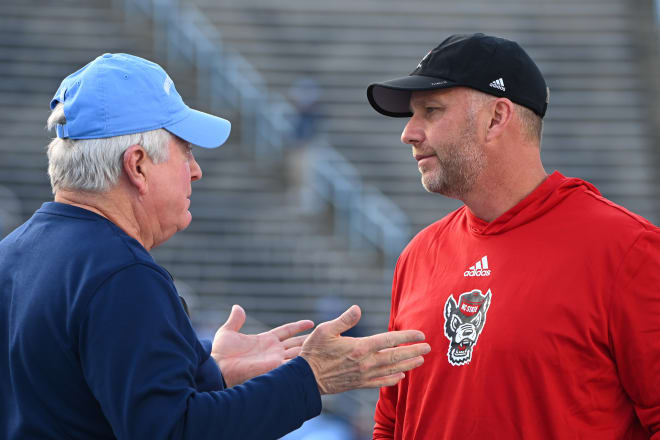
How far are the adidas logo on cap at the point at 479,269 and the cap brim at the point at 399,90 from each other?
0.60 meters

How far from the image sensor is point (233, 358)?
3.00 metres

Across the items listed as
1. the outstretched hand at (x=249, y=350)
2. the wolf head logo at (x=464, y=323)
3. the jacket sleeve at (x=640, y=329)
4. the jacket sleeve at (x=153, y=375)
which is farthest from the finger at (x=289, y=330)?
the jacket sleeve at (x=640, y=329)

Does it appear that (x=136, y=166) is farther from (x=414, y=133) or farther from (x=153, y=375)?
(x=414, y=133)

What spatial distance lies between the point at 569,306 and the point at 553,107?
42.5 feet

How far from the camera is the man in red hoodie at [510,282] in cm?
279

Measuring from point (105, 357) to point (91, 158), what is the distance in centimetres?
56

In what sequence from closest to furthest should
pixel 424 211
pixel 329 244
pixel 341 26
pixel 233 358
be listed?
pixel 233 358
pixel 329 244
pixel 424 211
pixel 341 26

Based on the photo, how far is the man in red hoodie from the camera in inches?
110

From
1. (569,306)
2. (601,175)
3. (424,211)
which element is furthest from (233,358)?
(601,175)

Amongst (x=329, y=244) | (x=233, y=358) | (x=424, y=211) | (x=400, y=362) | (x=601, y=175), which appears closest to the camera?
(x=400, y=362)

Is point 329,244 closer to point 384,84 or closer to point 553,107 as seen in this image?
point 553,107

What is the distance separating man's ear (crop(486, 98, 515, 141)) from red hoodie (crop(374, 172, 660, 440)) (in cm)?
24

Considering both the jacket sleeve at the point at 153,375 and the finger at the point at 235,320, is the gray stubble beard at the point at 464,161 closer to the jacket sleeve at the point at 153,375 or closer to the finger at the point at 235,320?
the finger at the point at 235,320

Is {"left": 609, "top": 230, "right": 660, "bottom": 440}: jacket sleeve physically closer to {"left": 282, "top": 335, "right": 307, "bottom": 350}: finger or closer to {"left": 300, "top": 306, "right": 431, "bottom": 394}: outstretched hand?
{"left": 300, "top": 306, "right": 431, "bottom": 394}: outstretched hand
